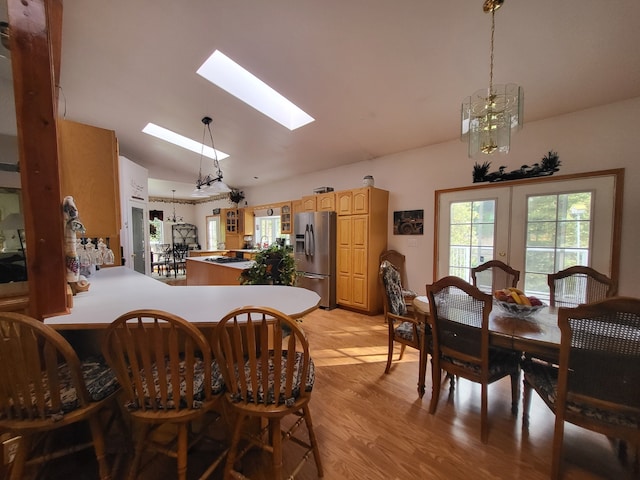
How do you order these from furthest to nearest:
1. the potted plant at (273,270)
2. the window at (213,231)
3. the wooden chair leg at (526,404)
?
the window at (213,231) → the potted plant at (273,270) → the wooden chair leg at (526,404)

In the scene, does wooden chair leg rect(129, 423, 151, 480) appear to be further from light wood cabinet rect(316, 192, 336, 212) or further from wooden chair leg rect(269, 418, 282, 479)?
light wood cabinet rect(316, 192, 336, 212)

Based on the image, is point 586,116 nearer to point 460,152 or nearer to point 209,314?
point 460,152

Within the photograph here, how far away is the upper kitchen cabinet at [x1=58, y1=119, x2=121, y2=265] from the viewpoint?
157cm

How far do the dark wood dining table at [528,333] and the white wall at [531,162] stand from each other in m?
1.60

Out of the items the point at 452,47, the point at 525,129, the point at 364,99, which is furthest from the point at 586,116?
the point at 364,99

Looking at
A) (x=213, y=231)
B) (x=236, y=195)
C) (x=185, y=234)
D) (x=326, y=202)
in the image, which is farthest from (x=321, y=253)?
(x=185, y=234)

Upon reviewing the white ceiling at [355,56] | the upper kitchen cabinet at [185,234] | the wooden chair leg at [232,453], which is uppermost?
the white ceiling at [355,56]

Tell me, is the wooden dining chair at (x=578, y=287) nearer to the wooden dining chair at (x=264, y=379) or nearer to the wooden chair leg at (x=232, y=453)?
the wooden dining chair at (x=264, y=379)

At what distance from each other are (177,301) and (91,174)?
3.61 ft

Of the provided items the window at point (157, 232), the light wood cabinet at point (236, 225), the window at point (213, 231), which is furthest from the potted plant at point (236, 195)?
the window at point (157, 232)

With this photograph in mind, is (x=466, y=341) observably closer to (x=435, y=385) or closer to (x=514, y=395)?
(x=435, y=385)

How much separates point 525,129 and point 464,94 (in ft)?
3.22

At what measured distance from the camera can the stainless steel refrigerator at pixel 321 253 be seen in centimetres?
413

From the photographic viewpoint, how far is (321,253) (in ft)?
13.8
